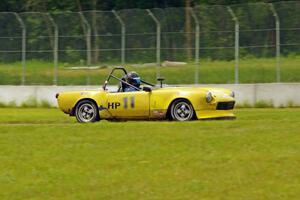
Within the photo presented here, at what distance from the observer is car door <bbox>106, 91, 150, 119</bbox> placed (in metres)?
19.7

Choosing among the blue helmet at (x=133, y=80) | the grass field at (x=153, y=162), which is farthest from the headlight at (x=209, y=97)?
the blue helmet at (x=133, y=80)

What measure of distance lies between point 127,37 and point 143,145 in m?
17.6

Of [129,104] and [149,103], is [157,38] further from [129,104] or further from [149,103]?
[149,103]

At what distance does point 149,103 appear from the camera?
64.4 feet

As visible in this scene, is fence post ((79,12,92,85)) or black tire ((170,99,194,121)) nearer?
black tire ((170,99,194,121))

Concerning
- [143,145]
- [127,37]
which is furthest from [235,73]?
[143,145]

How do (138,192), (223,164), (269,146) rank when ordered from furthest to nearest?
1. (269,146)
2. (223,164)
3. (138,192)

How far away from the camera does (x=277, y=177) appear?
11711mm

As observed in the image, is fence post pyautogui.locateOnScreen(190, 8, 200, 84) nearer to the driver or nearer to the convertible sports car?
the convertible sports car

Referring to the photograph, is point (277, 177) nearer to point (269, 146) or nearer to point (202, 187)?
point (202, 187)

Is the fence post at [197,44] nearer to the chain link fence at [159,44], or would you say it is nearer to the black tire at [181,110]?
the chain link fence at [159,44]

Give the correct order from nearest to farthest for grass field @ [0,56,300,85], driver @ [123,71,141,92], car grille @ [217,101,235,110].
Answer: car grille @ [217,101,235,110], driver @ [123,71,141,92], grass field @ [0,56,300,85]

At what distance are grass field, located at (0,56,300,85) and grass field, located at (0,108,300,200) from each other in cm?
1277

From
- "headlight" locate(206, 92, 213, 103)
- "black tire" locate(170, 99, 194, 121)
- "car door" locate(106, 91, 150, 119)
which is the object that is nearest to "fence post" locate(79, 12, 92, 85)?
"car door" locate(106, 91, 150, 119)
